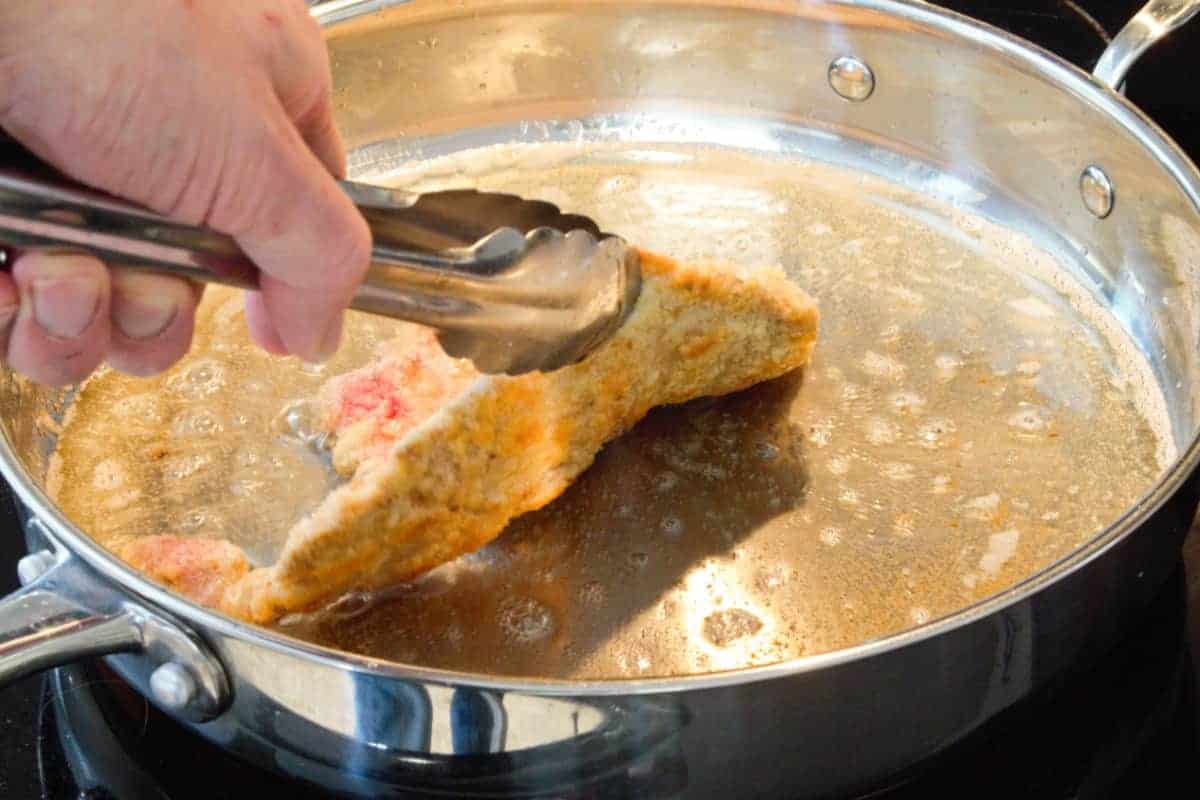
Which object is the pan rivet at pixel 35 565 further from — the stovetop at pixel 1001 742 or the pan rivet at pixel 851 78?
the pan rivet at pixel 851 78

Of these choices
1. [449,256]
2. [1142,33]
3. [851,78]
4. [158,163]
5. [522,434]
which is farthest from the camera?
[851,78]

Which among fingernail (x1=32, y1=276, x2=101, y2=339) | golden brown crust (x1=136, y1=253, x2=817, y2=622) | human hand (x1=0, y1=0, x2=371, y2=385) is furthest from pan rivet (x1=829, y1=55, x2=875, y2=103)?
fingernail (x1=32, y1=276, x2=101, y2=339)

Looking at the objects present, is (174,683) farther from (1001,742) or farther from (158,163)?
(1001,742)

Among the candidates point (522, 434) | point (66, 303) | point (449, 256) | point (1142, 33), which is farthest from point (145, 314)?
point (1142, 33)

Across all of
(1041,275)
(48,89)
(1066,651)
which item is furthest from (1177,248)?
(48,89)

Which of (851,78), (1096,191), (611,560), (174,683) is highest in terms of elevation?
(851,78)

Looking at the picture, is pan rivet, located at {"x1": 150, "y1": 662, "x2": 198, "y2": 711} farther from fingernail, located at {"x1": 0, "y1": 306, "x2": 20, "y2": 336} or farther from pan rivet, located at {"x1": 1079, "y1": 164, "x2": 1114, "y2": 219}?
pan rivet, located at {"x1": 1079, "y1": 164, "x2": 1114, "y2": 219}

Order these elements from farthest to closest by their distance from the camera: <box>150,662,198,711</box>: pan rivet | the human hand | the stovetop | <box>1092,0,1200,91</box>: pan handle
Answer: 1. <box>1092,0,1200,91</box>: pan handle
2. the stovetop
3. <box>150,662,198,711</box>: pan rivet
4. the human hand
